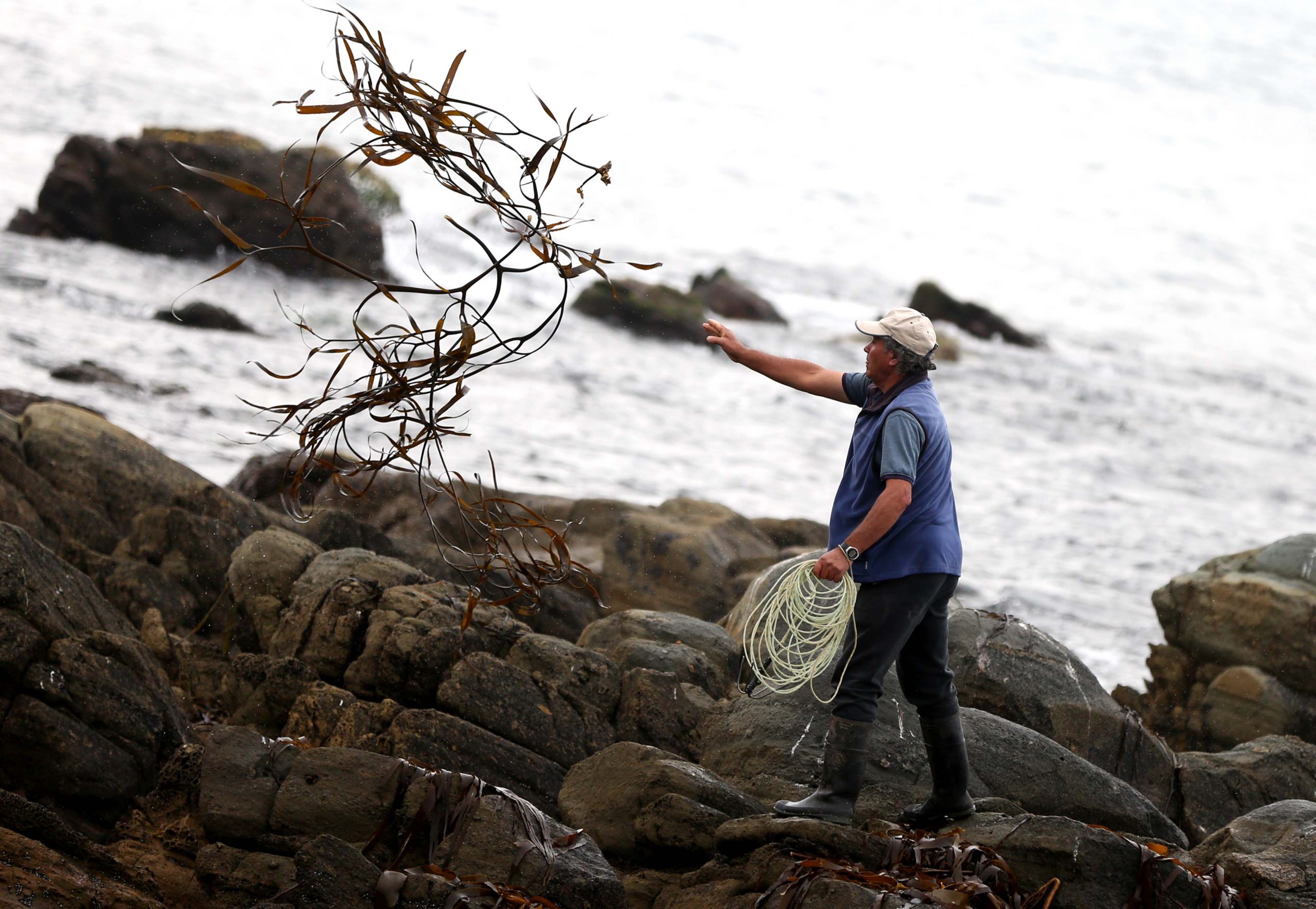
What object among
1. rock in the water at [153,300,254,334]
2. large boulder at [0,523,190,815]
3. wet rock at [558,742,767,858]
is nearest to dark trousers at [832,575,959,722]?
wet rock at [558,742,767,858]

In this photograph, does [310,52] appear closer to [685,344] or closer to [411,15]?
[411,15]

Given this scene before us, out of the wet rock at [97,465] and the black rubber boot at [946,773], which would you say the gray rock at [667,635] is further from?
the wet rock at [97,465]

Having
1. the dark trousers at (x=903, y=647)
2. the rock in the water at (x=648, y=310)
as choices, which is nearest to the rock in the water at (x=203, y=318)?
the rock in the water at (x=648, y=310)

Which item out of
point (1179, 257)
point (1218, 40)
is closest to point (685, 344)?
point (1179, 257)

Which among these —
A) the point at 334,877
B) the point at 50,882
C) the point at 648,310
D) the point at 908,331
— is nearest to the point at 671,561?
the point at 908,331

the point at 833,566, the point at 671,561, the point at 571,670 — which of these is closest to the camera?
the point at 833,566

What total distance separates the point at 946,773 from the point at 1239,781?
2712mm

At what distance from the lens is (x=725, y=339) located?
516 centimetres

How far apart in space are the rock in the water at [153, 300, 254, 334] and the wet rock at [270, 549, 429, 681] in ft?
37.7

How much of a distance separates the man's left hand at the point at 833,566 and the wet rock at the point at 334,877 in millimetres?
1735

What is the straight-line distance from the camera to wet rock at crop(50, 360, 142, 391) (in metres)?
13.5

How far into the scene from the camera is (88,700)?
4562 mm

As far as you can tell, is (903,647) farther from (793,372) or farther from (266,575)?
(266,575)

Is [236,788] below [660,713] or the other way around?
below
